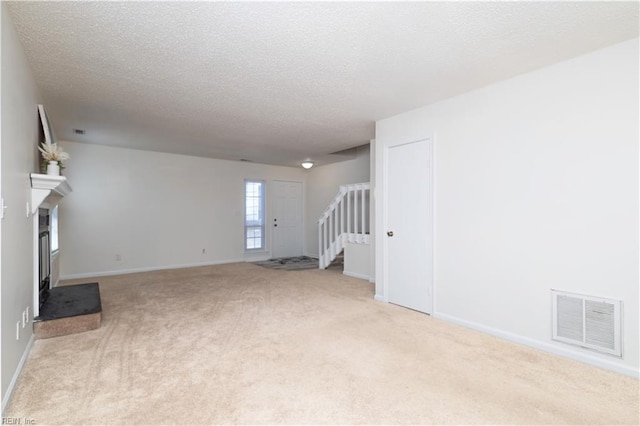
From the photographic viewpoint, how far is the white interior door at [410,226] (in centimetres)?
370

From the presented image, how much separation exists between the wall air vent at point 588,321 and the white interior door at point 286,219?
21.0 feet

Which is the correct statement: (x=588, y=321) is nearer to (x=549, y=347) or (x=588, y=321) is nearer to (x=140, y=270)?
(x=549, y=347)

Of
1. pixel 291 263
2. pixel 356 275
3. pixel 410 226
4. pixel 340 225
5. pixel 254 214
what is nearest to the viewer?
pixel 410 226

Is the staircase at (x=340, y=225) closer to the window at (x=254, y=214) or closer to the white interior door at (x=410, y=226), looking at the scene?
the white interior door at (x=410, y=226)

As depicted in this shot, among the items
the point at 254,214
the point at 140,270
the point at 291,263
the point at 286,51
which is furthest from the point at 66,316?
the point at 254,214

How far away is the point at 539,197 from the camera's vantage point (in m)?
2.79

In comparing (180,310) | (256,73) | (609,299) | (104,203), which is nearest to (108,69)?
(256,73)

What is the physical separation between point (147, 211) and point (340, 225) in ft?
12.8

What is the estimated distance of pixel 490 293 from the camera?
10.2ft

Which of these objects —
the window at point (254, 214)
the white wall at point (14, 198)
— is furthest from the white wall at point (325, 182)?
the white wall at point (14, 198)

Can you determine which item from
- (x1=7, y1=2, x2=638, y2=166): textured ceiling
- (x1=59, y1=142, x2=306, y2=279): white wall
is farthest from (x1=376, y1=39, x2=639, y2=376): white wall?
(x1=59, y1=142, x2=306, y2=279): white wall

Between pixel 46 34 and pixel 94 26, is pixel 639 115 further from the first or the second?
pixel 46 34

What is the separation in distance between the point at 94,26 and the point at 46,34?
434 millimetres

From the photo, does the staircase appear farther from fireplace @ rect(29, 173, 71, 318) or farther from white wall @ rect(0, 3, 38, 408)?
white wall @ rect(0, 3, 38, 408)
